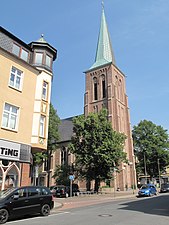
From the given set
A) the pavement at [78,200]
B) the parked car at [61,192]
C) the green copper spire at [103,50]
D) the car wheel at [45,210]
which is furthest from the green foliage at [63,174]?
the green copper spire at [103,50]

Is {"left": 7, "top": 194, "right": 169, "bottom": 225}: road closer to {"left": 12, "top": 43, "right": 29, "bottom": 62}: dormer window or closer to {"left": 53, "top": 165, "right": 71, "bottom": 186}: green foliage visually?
{"left": 12, "top": 43, "right": 29, "bottom": 62}: dormer window

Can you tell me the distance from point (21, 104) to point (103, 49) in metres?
48.0

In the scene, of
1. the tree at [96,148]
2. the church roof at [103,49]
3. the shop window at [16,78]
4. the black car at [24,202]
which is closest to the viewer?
the black car at [24,202]

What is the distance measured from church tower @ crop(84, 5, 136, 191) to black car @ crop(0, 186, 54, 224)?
116 feet

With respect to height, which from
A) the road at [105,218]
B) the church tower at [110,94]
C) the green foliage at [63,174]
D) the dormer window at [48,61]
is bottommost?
the road at [105,218]

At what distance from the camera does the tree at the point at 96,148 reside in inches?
1309

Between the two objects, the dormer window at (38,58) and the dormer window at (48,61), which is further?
the dormer window at (48,61)

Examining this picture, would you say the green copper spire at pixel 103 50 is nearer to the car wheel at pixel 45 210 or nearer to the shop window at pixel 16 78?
the shop window at pixel 16 78

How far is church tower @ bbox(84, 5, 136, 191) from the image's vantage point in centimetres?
5005

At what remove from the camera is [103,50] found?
62.1 metres

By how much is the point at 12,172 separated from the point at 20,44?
1061 centimetres

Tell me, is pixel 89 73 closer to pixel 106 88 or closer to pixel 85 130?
pixel 106 88

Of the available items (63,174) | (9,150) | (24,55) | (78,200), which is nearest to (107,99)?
(63,174)

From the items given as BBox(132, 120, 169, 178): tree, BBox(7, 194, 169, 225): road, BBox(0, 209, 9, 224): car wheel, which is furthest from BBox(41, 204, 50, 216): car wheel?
BBox(132, 120, 169, 178): tree
